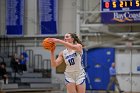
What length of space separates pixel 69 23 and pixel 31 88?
17.6ft

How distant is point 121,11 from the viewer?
76.1ft

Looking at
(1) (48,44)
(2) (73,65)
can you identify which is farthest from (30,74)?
(1) (48,44)

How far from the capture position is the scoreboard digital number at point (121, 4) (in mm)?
22844

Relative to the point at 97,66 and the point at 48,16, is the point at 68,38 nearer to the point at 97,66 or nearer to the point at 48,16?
the point at 97,66

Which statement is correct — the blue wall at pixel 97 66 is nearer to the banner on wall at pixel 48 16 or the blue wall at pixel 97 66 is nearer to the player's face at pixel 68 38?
the banner on wall at pixel 48 16

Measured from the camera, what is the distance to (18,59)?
24.9 metres

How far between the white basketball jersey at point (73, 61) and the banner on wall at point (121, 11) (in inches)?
591

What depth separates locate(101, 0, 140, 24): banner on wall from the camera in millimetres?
22938

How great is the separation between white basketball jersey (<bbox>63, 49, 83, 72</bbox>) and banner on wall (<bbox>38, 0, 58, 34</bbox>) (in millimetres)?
17977

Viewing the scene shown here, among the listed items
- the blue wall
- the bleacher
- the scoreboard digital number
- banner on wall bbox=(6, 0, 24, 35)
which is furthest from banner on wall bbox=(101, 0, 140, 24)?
banner on wall bbox=(6, 0, 24, 35)

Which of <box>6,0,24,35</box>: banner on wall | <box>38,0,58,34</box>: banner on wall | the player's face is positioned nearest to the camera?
the player's face

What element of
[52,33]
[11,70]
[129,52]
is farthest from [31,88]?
[129,52]

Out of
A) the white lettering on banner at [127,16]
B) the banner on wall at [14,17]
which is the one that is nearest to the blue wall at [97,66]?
the white lettering on banner at [127,16]

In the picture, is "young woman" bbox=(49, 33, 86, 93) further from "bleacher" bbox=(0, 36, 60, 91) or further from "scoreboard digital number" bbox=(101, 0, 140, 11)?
"scoreboard digital number" bbox=(101, 0, 140, 11)
